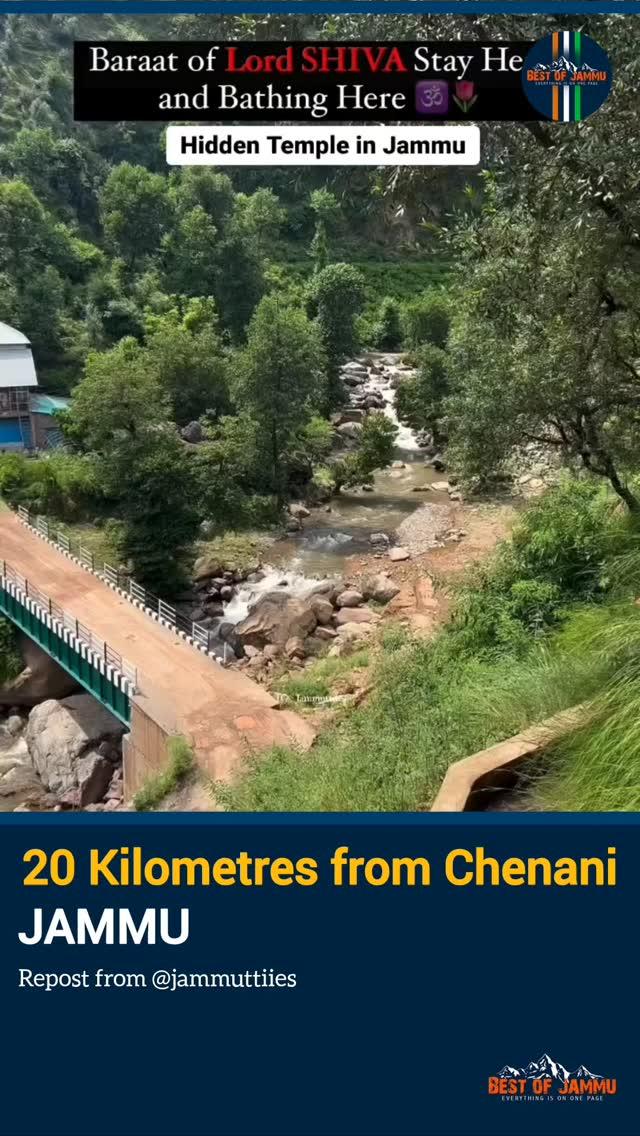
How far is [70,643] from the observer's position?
19.8 meters

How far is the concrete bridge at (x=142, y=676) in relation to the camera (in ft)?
50.6

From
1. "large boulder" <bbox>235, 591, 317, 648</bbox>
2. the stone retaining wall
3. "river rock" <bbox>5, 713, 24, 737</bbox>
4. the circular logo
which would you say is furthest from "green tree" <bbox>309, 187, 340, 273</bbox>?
the stone retaining wall

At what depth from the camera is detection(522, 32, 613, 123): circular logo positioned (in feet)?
22.4

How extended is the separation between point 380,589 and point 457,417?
371 inches

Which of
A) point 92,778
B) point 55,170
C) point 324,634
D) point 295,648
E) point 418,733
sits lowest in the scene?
point 92,778

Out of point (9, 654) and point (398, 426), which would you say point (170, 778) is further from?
point (398, 426)

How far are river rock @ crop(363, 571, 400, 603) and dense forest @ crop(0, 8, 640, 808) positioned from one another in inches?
209

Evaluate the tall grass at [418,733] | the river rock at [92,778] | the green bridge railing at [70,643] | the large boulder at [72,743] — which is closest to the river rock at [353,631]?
the large boulder at [72,743]

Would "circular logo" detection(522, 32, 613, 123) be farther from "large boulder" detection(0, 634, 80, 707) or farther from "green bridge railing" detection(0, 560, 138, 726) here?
"large boulder" detection(0, 634, 80, 707)

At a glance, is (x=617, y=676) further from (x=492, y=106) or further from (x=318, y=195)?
(x=318, y=195)

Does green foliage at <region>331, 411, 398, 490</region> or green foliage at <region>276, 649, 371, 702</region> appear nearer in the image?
green foliage at <region>276, 649, 371, 702</region>

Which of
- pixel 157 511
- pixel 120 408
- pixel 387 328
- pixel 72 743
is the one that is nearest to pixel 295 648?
pixel 72 743

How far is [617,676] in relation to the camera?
752 centimetres

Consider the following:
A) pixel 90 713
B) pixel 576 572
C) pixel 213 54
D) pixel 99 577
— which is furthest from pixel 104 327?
pixel 213 54
